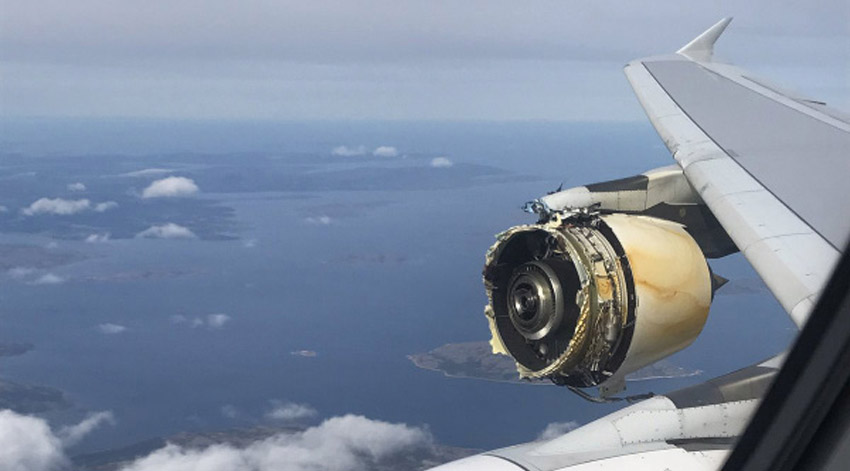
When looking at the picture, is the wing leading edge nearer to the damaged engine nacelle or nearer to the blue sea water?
the damaged engine nacelle

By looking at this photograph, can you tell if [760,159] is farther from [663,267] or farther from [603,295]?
[603,295]

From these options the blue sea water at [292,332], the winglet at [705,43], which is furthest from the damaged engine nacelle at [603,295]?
the blue sea water at [292,332]

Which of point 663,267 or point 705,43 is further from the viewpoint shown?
point 705,43

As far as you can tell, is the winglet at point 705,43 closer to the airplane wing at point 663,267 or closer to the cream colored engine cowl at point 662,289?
the airplane wing at point 663,267

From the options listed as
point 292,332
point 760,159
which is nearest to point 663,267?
point 760,159

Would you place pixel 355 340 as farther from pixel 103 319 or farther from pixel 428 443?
pixel 103 319

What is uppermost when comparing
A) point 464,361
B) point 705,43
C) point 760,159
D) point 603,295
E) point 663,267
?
point 464,361
